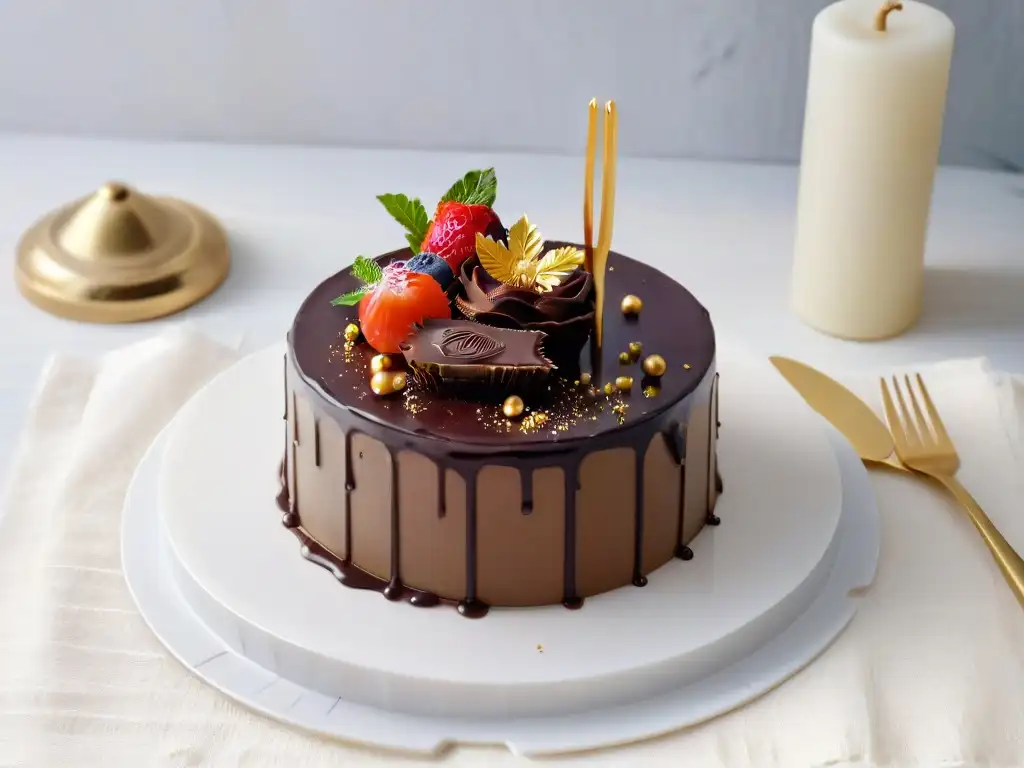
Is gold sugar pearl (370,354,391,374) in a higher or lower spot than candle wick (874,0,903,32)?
lower

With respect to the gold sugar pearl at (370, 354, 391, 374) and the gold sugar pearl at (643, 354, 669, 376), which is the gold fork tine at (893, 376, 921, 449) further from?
the gold sugar pearl at (370, 354, 391, 374)

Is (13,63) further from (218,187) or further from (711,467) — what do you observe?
(711,467)

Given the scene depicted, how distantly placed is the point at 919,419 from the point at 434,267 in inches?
29.1

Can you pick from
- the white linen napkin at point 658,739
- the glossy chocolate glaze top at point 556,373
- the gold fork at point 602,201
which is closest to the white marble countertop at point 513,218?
the white linen napkin at point 658,739

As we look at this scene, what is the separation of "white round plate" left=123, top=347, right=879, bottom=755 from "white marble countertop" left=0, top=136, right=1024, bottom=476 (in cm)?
43

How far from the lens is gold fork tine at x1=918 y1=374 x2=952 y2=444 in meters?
1.92

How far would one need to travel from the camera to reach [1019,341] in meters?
2.31

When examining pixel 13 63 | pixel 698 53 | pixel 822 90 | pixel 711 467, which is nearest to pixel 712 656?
pixel 711 467

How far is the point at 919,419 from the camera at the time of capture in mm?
1966

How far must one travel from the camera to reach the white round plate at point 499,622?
1501mm

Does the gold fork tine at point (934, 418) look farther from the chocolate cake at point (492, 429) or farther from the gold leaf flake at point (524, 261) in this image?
the gold leaf flake at point (524, 261)

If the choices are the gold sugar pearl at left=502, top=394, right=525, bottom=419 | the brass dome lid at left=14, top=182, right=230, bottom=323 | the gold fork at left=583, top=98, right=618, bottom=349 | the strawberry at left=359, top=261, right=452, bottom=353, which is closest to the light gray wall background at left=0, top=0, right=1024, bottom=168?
the brass dome lid at left=14, top=182, right=230, bottom=323

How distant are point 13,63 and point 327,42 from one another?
0.66 metres

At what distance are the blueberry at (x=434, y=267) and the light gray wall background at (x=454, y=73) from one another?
1.17 m
